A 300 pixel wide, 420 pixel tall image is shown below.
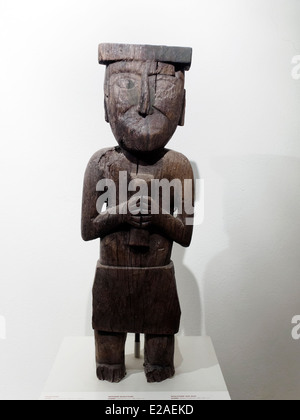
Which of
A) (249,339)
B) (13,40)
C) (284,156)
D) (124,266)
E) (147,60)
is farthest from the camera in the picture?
(249,339)

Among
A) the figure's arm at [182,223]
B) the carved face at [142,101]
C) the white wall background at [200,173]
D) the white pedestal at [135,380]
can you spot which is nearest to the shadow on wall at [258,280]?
the white wall background at [200,173]

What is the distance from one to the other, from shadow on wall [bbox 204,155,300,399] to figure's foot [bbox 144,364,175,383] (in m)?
0.51

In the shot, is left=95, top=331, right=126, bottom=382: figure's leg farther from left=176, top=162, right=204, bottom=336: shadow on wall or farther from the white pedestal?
left=176, top=162, right=204, bottom=336: shadow on wall

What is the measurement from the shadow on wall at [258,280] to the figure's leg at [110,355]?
0.57 metres

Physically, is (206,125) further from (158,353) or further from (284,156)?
(158,353)

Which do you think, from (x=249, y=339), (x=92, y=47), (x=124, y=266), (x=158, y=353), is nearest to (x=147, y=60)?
(x=92, y=47)

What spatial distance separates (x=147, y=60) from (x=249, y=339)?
127 cm

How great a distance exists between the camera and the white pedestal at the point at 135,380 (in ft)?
4.58

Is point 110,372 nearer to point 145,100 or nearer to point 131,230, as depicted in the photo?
point 131,230

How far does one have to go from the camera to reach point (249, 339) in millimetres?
1985

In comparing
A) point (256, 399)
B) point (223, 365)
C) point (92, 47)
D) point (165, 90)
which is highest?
point (92, 47)
